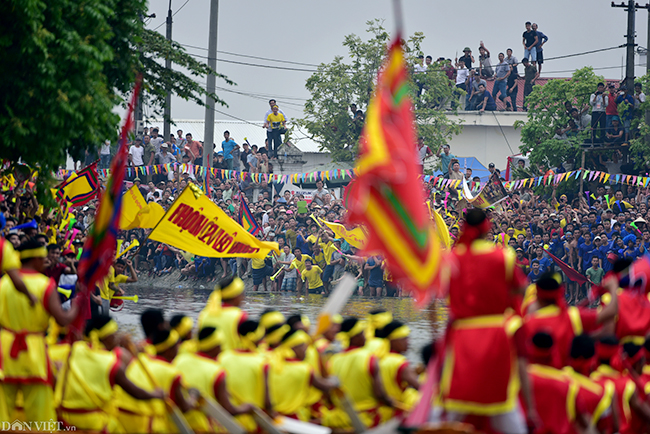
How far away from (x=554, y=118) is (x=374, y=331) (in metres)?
19.7

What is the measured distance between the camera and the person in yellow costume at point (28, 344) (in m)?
6.21

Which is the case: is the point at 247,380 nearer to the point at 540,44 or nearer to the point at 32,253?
the point at 32,253

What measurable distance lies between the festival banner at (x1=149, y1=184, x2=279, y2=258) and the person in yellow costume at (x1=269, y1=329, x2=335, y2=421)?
714 centimetres

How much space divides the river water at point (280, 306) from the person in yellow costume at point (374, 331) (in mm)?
5950

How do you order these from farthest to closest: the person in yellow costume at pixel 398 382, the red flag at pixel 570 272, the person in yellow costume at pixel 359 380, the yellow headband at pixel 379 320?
the red flag at pixel 570 272, the yellow headband at pixel 379 320, the person in yellow costume at pixel 359 380, the person in yellow costume at pixel 398 382

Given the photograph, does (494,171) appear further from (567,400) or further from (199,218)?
(567,400)

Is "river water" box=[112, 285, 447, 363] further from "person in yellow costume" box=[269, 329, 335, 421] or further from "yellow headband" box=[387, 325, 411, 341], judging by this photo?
"person in yellow costume" box=[269, 329, 335, 421]

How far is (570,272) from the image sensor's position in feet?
57.7

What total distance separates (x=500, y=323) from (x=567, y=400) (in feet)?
3.24

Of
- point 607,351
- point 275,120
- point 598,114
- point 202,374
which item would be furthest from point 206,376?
point 275,120

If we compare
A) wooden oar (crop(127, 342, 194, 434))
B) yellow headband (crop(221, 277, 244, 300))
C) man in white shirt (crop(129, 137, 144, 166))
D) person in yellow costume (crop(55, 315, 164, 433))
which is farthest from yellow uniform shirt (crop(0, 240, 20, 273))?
man in white shirt (crop(129, 137, 144, 166))

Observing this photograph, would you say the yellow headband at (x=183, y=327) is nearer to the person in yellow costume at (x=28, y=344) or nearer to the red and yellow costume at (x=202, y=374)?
the red and yellow costume at (x=202, y=374)

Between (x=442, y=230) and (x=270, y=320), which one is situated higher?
(x=442, y=230)

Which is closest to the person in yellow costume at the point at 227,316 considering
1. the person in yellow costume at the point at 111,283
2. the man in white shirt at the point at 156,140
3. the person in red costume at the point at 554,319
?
the person in red costume at the point at 554,319
